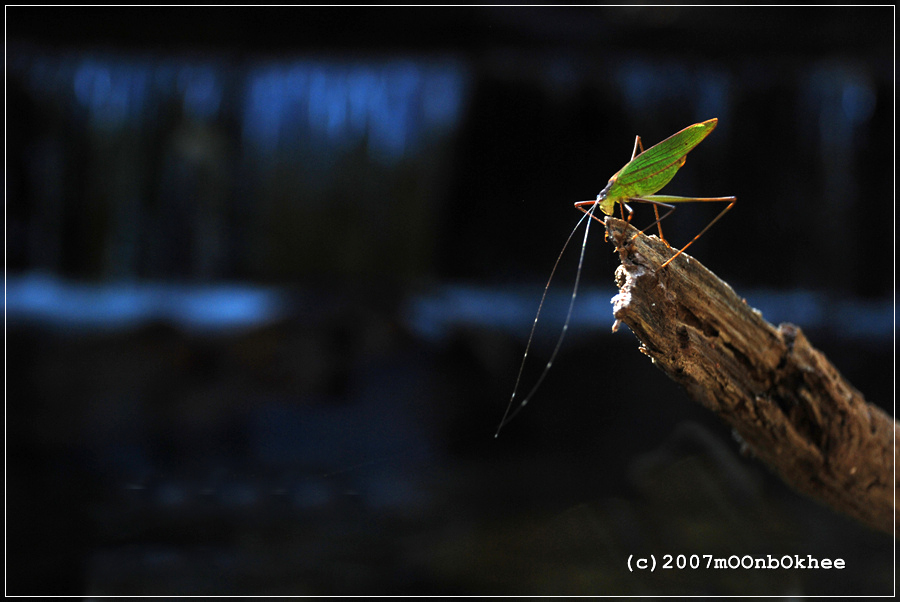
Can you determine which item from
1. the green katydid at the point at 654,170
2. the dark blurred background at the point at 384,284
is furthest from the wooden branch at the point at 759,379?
the dark blurred background at the point at 384,284

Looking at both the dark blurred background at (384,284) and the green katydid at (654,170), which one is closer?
the green katydid at (654,170)

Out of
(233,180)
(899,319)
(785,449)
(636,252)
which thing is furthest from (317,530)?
(899,319)

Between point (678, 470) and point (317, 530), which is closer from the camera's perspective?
point (678, 470)

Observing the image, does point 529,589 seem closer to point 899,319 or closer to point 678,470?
point 678,470

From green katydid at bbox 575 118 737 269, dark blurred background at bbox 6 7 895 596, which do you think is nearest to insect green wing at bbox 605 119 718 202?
green katydid at bbox 575 118 737 269

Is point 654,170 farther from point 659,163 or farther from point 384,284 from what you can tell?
point 384,284

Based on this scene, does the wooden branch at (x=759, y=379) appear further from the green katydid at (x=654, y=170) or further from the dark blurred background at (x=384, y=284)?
the dark blurred background at (x=384, y=284)

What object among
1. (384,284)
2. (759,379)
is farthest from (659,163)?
(384,284)
